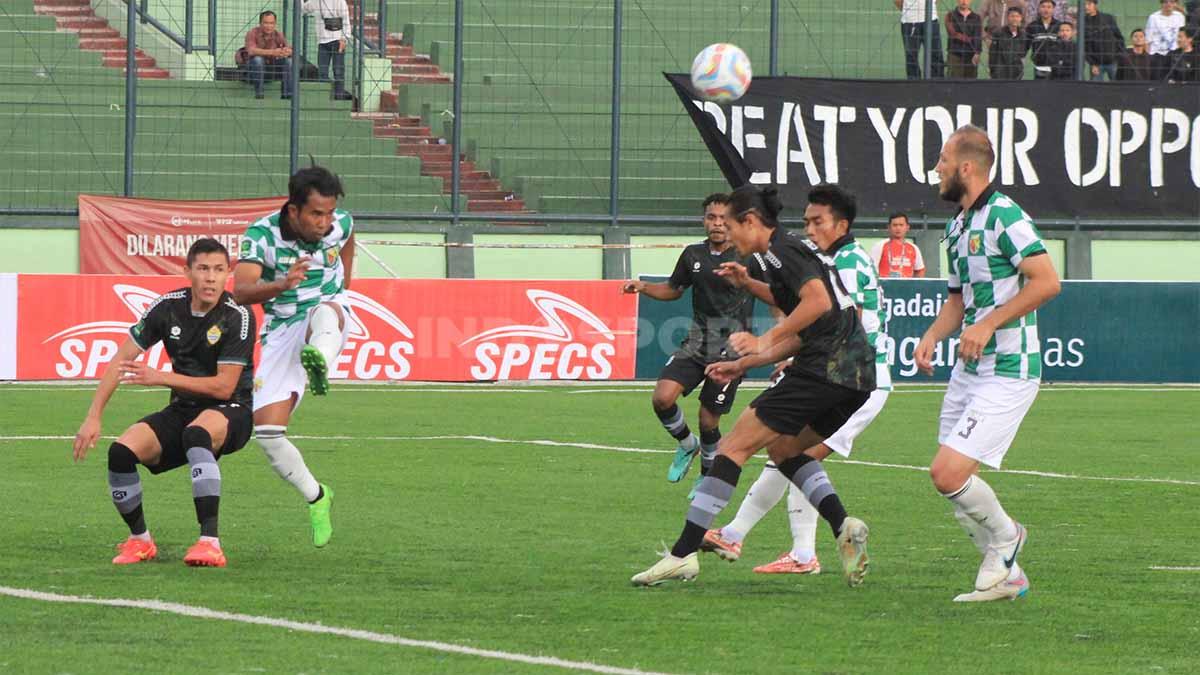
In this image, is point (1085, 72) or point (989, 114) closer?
point (989, 114)

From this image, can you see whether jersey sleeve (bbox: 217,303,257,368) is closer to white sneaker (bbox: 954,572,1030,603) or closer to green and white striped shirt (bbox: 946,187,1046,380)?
green and white striped shirt (bbox: 946,187,1046,380)

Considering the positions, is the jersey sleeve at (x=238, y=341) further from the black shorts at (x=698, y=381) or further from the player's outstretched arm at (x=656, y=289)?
the black shorts at (x=698, y=381)

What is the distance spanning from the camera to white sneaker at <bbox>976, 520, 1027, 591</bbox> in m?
8.90

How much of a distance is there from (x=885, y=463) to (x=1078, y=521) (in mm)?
3684

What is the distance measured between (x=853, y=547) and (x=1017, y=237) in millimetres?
1553

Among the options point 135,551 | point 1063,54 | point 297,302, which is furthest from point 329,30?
point 135,551

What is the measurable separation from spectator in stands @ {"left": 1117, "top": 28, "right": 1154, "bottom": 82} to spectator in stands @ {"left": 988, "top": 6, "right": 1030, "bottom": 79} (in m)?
1.59

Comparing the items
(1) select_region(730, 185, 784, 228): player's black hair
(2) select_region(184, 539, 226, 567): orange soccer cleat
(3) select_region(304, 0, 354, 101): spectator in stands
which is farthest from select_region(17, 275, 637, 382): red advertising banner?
(1) select_region(730, 185, 784, 228): player's black hair

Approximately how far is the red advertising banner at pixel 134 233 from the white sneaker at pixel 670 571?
17.4m

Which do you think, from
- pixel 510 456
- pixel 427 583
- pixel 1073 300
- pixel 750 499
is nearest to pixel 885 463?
pixel 510 456

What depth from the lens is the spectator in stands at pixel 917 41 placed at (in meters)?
29.2

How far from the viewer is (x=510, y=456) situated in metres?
16.1

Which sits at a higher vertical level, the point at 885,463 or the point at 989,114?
the point at 989,114

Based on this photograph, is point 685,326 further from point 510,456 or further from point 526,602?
point 526,602
